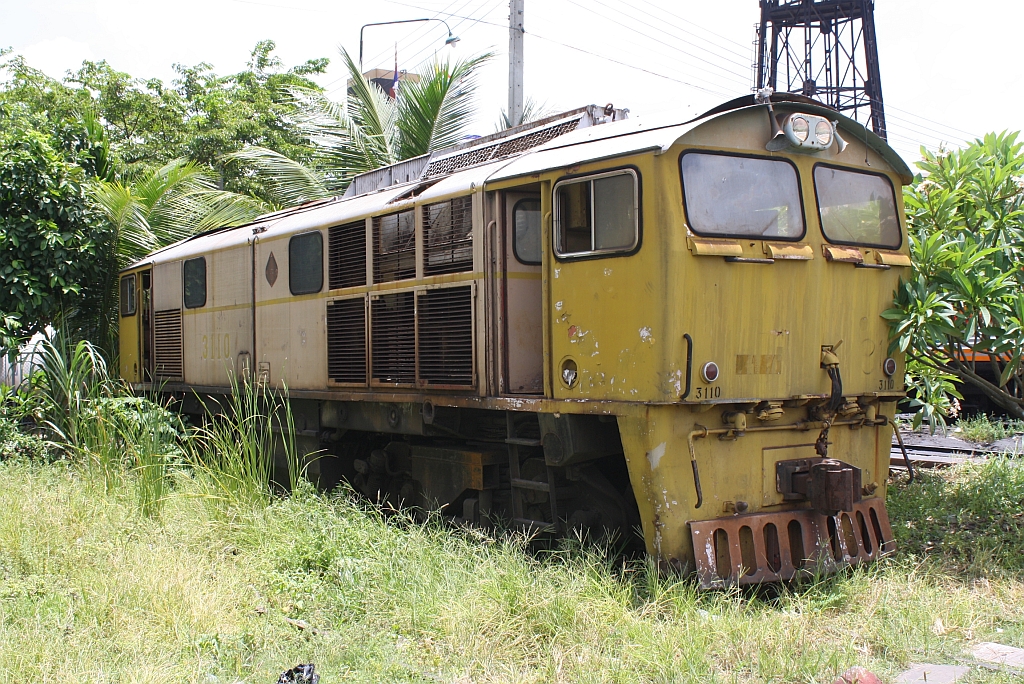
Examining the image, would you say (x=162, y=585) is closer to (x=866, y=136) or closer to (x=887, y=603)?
(x=887, y=603)

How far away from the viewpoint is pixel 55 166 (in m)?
12.2

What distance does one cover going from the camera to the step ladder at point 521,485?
6.23 m

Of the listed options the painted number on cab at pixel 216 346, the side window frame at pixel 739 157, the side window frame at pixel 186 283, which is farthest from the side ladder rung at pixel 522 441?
the side window frame at pixel 186 283

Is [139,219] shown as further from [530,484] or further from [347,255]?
[530,484]

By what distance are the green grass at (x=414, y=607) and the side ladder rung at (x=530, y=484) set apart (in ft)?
1.38

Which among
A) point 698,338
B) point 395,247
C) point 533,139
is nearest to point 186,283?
point 395,247

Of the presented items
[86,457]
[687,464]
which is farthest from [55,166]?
[687,464]

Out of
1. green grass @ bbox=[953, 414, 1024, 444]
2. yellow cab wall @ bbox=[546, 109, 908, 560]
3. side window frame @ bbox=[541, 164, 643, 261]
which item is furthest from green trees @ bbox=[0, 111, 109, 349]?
green grass @ bbox=[953, 414, 1024, 444]

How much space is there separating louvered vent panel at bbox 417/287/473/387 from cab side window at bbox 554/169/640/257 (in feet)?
3.27

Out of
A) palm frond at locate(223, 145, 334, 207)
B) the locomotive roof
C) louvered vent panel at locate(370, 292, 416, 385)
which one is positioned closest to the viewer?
the locomotive roof

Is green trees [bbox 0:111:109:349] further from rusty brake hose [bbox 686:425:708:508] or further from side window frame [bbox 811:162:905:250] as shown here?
side window frame [bbox 811:162:905:250]

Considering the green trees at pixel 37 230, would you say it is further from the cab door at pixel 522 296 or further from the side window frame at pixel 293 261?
the cab door at pixel 522 296

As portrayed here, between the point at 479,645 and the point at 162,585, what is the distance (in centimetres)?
191

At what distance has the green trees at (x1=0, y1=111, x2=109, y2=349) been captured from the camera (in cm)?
1197
